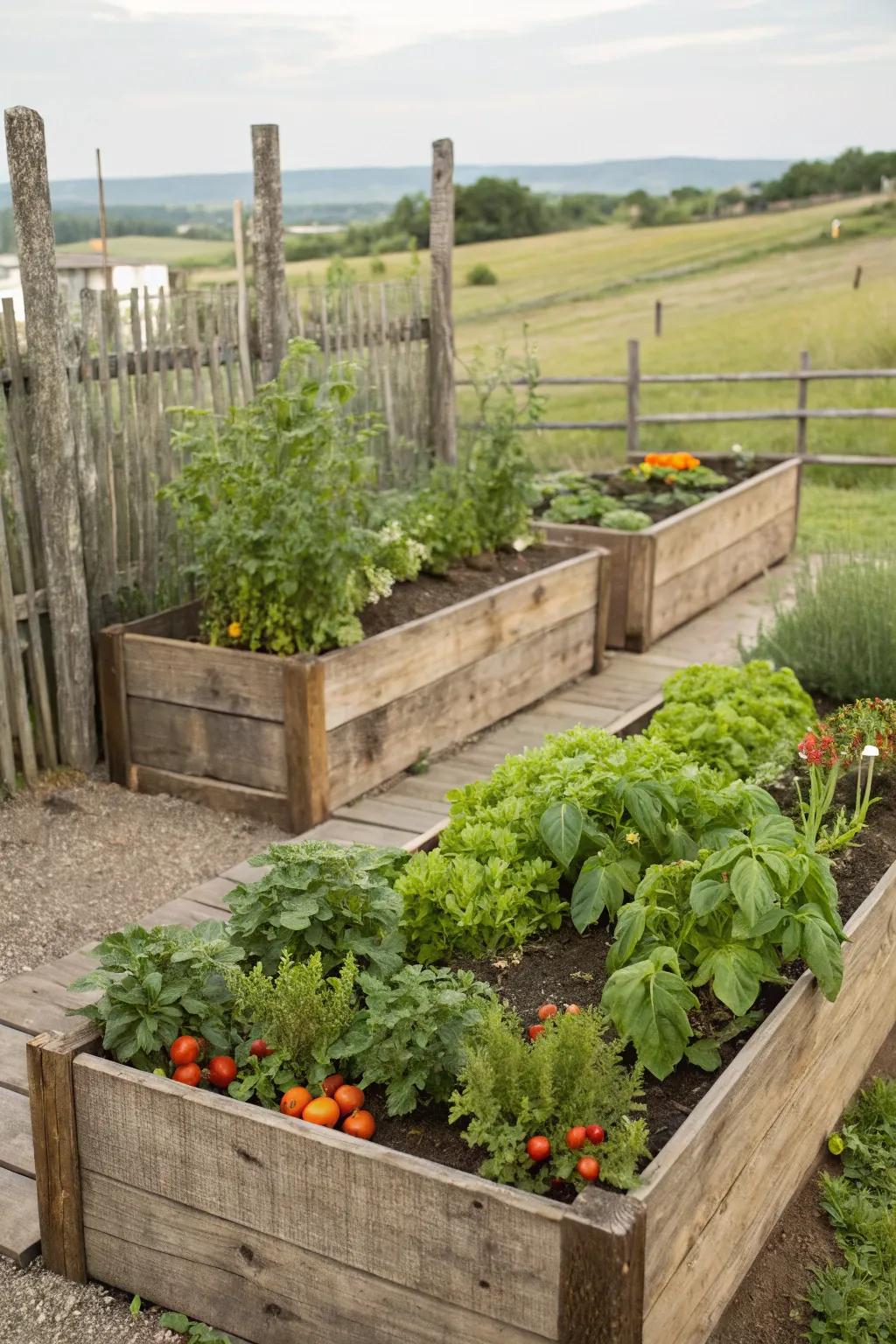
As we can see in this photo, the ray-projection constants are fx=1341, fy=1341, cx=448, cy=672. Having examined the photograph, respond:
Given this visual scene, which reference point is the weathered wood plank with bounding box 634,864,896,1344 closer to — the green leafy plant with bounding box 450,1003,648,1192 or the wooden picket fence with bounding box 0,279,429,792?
the green leafy plant with bounding box 450,1003,648,1192

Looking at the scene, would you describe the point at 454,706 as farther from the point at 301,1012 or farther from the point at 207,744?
the point at 301,1012

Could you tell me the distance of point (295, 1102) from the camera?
237cm

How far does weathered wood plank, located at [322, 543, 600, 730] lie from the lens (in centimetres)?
468

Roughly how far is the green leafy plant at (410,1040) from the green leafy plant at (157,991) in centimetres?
28

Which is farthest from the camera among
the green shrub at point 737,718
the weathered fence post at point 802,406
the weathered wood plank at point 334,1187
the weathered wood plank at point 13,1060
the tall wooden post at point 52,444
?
the weathered fence post at point 802,406

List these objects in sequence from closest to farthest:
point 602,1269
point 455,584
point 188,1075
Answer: point 602,1269 → point 188,1075 → point 455,584

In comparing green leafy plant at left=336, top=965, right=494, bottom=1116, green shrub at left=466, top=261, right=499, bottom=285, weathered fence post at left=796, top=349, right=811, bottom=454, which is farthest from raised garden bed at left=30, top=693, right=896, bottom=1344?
green shrub at left=466, top=261, right=499, bottom=285

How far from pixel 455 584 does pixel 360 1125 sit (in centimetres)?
364

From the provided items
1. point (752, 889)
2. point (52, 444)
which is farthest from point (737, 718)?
point (52, 444)

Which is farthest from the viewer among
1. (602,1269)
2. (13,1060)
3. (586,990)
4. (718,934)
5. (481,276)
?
(481,276)

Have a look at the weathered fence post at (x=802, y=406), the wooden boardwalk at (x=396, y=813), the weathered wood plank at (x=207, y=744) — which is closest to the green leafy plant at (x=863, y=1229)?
the wooden boardwalk at (x=396, y=813)

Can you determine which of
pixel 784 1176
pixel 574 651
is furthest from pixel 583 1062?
pixel 574 651

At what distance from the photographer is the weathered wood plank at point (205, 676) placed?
179 inches

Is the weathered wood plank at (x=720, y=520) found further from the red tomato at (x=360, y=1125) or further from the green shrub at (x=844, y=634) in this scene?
the red tomato at (x=360, y=1125)
